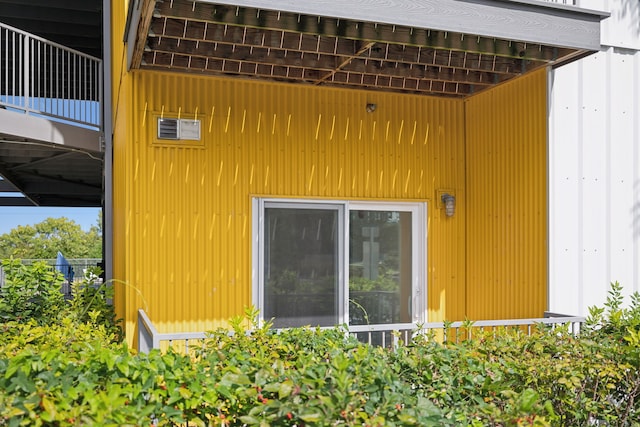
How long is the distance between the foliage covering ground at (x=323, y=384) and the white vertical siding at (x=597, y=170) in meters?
2.14

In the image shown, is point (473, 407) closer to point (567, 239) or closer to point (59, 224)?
point (567, 239)

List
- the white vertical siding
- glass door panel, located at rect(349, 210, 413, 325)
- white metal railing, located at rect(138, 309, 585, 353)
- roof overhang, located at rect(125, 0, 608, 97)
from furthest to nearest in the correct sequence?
1. glass door panel, located at rect(349, 210, 413, 325)
2. the white vertical siding
3. roof overhang, located at rect(125, 0, 608, 97)
4. white metal railing, located at rect(138, 309, 585, 353)

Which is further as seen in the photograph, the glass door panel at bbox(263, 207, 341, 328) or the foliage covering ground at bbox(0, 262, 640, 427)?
the glass door panel at bbox(263, 207, 341, 328)

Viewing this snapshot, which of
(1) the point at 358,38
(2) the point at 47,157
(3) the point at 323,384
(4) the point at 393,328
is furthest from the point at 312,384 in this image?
(2) the point at 47,157

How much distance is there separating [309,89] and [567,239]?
2930 mm

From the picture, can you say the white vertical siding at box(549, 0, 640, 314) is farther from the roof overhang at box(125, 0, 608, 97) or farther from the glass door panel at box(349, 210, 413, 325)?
the glass door panel at box(349, 210, 413, 325)

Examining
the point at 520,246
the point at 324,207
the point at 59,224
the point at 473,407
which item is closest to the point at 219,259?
the point at 324,207

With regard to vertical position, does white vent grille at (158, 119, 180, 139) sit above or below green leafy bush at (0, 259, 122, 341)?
above

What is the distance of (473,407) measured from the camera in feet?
9.13

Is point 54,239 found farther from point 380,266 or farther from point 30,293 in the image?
point 380,266

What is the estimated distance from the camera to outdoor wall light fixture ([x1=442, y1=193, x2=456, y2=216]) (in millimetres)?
6719

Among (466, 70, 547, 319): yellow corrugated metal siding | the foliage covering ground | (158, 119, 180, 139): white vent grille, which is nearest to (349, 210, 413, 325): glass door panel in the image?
(466, 70, 547, 319): yellow corrugated metal siding

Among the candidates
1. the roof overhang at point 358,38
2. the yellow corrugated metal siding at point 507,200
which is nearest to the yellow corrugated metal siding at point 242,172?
the yellow corrugated metal siding at point 507,200

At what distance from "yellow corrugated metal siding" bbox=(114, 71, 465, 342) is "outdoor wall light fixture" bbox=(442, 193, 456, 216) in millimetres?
96
